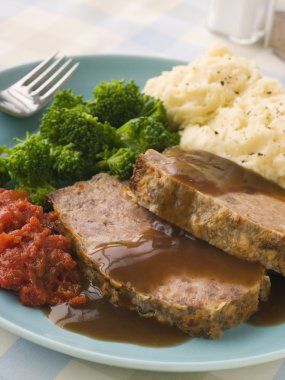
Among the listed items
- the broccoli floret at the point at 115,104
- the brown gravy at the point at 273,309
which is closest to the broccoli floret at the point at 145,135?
the broccoli floret at the point at 115,104

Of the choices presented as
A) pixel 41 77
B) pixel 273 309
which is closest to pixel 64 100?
pixel 41 77

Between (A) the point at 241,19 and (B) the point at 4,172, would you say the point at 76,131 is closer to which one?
(B) the point at 4,172

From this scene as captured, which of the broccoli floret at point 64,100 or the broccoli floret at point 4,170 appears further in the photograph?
the broccoli floret at point 64,100

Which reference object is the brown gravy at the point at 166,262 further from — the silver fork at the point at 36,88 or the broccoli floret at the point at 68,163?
the silver fork at the point at 36,88

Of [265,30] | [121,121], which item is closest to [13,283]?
[121,121]

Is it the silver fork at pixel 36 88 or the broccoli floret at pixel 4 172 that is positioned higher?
the silver fork at pixel 36 88

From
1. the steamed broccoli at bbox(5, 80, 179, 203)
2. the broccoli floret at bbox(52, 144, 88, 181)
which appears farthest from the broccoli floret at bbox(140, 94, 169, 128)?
the broccoli floret at bbox(52, 144, 88, 181)

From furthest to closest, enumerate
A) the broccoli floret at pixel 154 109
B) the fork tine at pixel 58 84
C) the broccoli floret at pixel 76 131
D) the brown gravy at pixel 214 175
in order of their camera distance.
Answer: the fork tine at pixel 58 84 < the broccoli floret at pixel 154 109 < the broccoli floret at pixel 76 131 < the brown gravy at pixel 214 175
